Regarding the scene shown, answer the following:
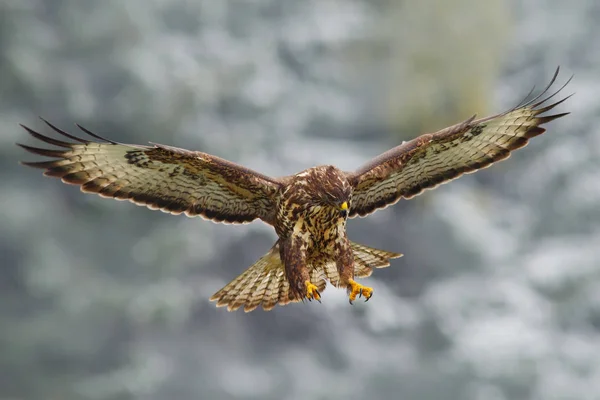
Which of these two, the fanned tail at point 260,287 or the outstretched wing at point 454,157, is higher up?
the outstretched wing at point 454,157

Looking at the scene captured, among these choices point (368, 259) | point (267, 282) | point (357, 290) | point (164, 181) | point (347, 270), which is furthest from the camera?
point (368, 259)

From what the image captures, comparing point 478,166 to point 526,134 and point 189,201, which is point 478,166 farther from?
point 189,201

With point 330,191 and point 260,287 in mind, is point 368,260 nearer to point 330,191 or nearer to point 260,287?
point 260,287

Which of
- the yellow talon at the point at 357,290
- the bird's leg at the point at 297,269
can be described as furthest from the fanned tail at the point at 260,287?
the yellow talon at the point at 357,290

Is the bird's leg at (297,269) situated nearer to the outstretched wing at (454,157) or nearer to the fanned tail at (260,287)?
the fanned tail at (260,287)

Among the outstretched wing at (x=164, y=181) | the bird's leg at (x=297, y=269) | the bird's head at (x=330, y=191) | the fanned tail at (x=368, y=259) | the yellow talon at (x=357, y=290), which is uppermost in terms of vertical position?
the outstretched wing at (x=164, y=181)

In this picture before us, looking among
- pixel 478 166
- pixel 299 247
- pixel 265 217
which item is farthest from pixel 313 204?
pixel 478 166

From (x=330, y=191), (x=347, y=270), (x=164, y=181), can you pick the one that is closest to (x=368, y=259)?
(x=347, y=270)
